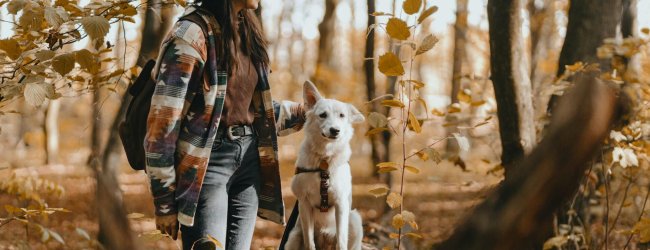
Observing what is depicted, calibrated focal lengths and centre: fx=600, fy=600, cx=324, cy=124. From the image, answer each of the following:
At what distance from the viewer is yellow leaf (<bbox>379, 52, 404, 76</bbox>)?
2736 mm

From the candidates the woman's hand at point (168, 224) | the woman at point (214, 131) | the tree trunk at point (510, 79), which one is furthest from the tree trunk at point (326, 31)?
the woman's hand at point (168, 224)

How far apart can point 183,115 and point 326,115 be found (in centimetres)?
118

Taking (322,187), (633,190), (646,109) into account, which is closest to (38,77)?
(322,187)

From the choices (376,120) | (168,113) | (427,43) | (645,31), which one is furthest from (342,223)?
(645,31)

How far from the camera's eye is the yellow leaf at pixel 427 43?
2.92m

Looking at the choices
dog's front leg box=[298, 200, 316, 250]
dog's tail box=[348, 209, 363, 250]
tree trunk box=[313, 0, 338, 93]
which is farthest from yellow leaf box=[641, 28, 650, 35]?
tree trunk box=[313, 0, 338, 93]

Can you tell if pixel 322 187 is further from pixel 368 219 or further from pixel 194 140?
pixel 368 219

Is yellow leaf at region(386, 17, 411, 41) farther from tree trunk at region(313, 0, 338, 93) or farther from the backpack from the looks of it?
tree trunk at region(313, 0, 338, 93)

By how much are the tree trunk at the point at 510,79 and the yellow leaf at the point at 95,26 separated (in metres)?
2.96

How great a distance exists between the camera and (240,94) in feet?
9.48

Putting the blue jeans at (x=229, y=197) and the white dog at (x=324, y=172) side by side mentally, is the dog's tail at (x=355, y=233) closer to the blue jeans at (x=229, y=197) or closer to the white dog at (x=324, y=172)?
the white dog at (x=324, y=172)

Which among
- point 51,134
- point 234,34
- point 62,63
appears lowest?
point 51,134

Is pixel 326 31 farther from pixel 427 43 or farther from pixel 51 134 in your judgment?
pixel 427 43

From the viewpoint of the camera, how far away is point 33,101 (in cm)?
274
